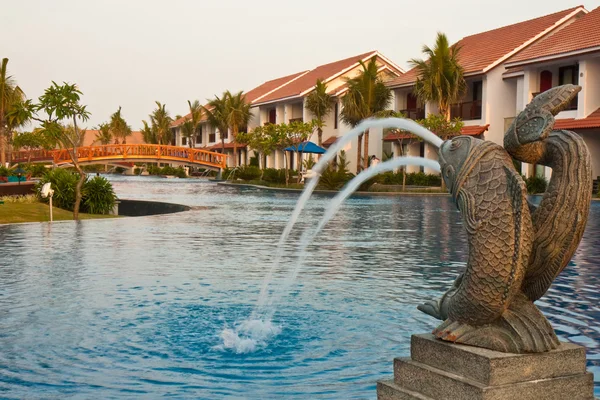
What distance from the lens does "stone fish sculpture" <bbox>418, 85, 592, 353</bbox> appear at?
4320 mm

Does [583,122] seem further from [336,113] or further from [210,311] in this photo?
[210,311]

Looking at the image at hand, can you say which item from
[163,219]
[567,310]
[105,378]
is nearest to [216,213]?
[163,219]

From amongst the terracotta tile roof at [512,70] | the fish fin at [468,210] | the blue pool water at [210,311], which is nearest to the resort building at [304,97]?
the terracotta tile roof at [512,70]

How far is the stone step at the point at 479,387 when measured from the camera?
415 centimetres

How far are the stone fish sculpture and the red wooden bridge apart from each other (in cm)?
5253

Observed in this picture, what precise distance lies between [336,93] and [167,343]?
168ft

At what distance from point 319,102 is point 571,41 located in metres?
24.2

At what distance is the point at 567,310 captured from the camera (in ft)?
28.6

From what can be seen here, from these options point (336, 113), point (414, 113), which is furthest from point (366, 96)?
point (336, 113)

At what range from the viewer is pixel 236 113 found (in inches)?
2936

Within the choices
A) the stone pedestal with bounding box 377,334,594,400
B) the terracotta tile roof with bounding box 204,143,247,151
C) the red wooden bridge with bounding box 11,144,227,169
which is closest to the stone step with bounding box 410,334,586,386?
the stone pedestal with bounding box 377,334,594,400

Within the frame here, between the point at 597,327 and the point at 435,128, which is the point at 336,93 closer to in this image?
the point at 435,128

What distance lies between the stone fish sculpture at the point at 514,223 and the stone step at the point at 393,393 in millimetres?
374

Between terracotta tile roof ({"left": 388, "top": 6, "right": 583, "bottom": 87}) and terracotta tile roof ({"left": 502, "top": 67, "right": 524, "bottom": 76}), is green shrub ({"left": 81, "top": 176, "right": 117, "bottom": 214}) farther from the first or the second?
terracotta tile roof ({"left": 388, "top": 6, "right": 583, "bottom": 87})
